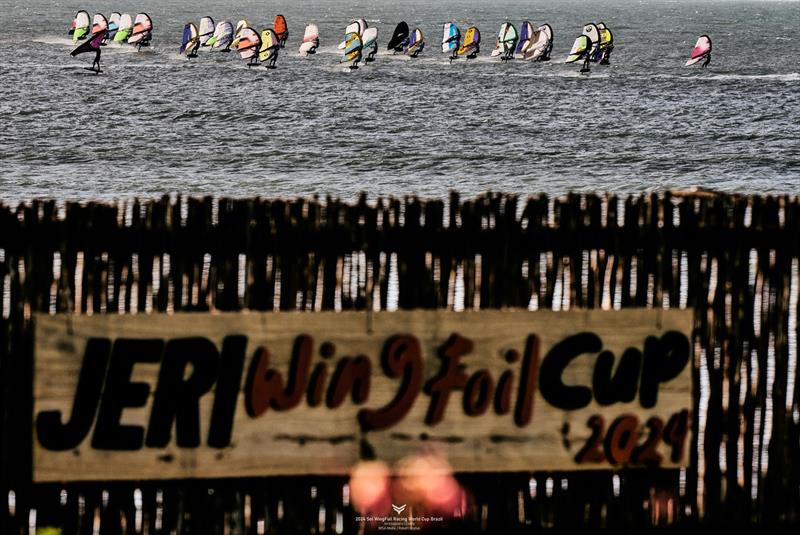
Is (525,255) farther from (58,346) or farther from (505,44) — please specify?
(505,44)

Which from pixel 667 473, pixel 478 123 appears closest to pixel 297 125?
pixel 478 123

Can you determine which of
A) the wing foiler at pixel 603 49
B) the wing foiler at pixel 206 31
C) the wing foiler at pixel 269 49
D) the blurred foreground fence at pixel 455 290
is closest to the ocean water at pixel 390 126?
the wing foiler at pixel 269 49

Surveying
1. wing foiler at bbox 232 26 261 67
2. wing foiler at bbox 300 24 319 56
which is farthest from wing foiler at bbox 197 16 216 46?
wing foiler at bbox 300 24 319 56

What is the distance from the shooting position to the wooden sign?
19.6 ft

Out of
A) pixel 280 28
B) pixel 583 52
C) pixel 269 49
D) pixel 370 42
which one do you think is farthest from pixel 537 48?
pixel 269 49

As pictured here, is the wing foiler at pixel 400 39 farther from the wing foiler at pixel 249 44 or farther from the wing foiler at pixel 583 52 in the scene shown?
the wing foiler at pixel 583 52

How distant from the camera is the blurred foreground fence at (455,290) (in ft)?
19.3

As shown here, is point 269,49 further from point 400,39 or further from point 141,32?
point 141,32

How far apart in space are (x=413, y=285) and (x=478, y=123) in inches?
2872

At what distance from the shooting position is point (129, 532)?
6141mm

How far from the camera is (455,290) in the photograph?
6078 mm

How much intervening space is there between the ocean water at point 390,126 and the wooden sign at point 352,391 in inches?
1546

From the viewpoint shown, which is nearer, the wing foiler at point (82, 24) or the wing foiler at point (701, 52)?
the wing foiler at point (701, 52)

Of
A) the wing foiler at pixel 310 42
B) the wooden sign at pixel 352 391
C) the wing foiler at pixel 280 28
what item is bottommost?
the wing foiler at pixel 310 42
